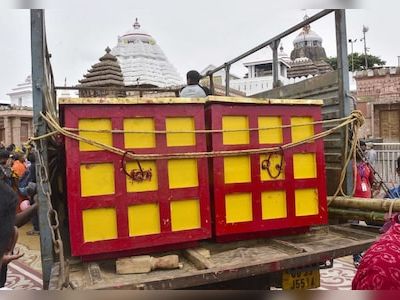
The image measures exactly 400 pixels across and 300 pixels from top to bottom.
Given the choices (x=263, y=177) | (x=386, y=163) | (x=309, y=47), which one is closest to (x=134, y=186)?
(x=263, y=177)

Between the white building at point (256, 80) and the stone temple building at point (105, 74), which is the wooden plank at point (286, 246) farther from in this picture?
the white building at point (256, 80)

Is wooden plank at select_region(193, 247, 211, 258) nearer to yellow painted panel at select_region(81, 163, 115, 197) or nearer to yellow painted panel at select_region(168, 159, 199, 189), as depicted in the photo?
yellow painted panel at select_region(168, 159, 199, 189)

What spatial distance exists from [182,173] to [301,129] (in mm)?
817

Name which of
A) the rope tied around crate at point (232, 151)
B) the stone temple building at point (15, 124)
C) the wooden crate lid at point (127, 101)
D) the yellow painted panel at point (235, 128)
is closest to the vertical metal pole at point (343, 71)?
the rope tied around crate at point (232, 151)

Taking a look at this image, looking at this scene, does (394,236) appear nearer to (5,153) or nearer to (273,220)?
(273,220)

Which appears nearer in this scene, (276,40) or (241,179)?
(241,179)

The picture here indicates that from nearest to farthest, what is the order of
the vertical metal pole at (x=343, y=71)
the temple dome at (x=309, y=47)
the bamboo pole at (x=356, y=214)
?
the bamboo pole at (x=356, y=214) < the vertical metal pole at (x=343, y=71) < the temple dome at (x=309, y=47)

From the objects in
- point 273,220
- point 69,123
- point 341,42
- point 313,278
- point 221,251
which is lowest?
point 313,278

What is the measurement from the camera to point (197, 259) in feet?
6.89

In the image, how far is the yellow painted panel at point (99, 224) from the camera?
2016 millimetres

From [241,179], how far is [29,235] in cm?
569

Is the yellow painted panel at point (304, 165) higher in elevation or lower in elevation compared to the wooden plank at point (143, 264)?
higher

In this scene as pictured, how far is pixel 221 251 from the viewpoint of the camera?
2.37m

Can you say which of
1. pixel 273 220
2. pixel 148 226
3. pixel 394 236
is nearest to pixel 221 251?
pixel 273 220
